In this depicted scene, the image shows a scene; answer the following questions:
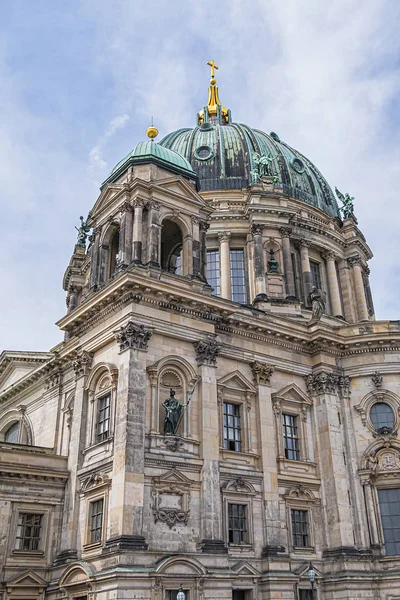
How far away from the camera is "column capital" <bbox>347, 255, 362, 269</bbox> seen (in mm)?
46188

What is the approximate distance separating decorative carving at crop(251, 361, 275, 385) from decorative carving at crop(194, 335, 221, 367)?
8.58ft

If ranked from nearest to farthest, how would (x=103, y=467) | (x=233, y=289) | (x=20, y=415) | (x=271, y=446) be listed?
(x=103, y=467)
(x=271, y=446)
(x=20, y=415)
(x=233, y=289)

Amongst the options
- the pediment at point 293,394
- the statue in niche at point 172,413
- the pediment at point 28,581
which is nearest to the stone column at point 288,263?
the pediment at point 293,394

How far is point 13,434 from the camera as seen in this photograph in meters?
Result: 39.8

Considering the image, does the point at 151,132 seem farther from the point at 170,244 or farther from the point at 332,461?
the point at 332,461

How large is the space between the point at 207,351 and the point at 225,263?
47.2 feet

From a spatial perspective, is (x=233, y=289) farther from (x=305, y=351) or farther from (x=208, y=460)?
(x=208, y=460)

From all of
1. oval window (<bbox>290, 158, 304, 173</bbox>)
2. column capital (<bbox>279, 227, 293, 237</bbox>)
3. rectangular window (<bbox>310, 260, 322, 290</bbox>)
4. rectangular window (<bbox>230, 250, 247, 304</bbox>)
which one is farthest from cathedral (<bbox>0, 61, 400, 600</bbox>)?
oval window (<bbox>290, 158, 304, 173</bbox>)

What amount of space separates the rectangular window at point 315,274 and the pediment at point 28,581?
83.0ft

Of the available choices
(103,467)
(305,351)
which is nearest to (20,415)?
(103,467)

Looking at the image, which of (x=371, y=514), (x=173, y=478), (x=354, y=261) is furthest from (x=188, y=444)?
(x=354, y=261)

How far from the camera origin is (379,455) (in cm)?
3170

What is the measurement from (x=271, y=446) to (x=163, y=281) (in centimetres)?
882

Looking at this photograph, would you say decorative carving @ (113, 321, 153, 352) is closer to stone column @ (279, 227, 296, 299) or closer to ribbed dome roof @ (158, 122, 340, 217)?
stone column @ (279, 227, 296, 299)
